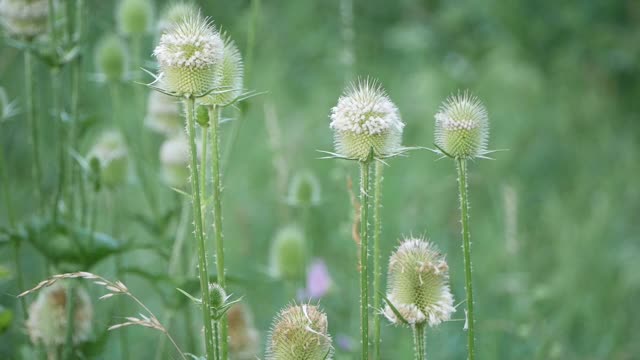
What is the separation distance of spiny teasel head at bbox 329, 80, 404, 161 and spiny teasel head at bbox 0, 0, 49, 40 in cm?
127

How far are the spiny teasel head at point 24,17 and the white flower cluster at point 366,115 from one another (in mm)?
1270

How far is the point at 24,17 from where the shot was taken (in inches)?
101

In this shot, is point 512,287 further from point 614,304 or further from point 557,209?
point 557,209

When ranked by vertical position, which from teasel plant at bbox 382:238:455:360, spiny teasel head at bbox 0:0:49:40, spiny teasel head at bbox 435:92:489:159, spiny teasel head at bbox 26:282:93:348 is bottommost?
spiny teasel head at bbox 26:282:93:348

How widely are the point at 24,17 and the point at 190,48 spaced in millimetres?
1155

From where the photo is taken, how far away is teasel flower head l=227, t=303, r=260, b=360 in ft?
8.35

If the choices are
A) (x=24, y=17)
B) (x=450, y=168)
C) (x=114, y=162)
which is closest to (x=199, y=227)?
(x=24, y=17)

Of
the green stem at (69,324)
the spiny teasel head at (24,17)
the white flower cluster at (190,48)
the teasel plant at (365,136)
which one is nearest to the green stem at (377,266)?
the teasel plant at (365,136)

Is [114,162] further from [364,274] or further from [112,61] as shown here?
[364,274]

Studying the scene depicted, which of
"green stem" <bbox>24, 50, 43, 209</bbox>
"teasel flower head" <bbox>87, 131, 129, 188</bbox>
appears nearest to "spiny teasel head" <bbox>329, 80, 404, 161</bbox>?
"green stem" <bbox>24, 50, 43, 209</bbox>

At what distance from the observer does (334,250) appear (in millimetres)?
4086

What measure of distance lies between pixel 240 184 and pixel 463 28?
207 centimetres

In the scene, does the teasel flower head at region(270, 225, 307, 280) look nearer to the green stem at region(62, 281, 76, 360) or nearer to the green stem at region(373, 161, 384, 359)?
the green stem at region(62, 281, 76, 360)

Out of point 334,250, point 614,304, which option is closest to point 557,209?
point 614,304
